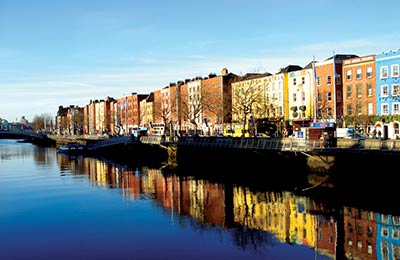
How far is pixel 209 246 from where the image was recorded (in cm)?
2897

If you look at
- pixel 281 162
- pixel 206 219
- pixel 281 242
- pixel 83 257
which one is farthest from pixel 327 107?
pixel 83 257

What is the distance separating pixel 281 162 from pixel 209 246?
32878 millimetres

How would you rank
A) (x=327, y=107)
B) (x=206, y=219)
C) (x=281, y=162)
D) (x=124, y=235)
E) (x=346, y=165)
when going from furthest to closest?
(x=327, y=107) → (x=281, y=162) → (x=346, y=165) → (x=206, y=219) → (x=124, y=235)

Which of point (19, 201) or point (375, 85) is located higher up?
point (375, 85)

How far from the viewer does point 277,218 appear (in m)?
36.1

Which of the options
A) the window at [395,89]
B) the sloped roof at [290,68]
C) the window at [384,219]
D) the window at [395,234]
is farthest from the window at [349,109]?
the window at [395,234]

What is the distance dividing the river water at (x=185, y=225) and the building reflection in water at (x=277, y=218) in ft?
0.19

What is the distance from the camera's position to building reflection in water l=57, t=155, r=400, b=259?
95.0 feet

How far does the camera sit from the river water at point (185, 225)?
28.1m

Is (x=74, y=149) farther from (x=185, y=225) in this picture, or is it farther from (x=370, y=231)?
(x=370, y=231)

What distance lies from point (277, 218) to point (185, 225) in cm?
638

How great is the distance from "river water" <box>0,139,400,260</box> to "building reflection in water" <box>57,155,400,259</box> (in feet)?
0.19

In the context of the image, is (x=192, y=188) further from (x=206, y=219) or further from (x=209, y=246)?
(x=209, y=246)

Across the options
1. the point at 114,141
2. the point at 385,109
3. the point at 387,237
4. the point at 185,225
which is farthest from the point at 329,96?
the point at 387,237
